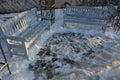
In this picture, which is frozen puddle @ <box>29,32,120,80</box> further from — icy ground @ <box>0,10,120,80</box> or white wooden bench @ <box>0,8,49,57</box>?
white wooden bench @ <box>0,8,49,57</box>

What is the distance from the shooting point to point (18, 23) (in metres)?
4.57

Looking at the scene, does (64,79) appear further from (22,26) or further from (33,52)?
(22,26)

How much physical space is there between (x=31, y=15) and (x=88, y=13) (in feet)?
6.47

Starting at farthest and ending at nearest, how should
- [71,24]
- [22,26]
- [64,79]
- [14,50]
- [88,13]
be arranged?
[71,24] → [88,13] → [22,26] → [14,50] → [64,79]

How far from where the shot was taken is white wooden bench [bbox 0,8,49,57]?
3959 millimetres

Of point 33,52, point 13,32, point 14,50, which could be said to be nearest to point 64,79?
point 33,52

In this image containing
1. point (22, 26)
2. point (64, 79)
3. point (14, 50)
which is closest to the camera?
point (64, 79)

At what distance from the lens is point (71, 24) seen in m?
5.92

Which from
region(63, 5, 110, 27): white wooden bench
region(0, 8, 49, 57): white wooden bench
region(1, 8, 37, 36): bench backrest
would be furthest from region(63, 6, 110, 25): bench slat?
region(1, 8, 37, 36): bench backrest

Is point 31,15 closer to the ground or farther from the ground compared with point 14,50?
farther from the ground

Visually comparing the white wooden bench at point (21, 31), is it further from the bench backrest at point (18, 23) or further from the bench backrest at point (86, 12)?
the bench backrest at point (86, 12)

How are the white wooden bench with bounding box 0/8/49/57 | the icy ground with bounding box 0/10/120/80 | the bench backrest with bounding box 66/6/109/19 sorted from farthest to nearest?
the bench backrest with bounding box 66/6/109/19 < the white wooden bench with bounding box 0/8/49/57 < the icy ground with bounding box 0/10/120/80

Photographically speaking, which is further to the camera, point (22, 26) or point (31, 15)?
point (31, 15)

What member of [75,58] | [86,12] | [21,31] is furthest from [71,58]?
[86,12]
